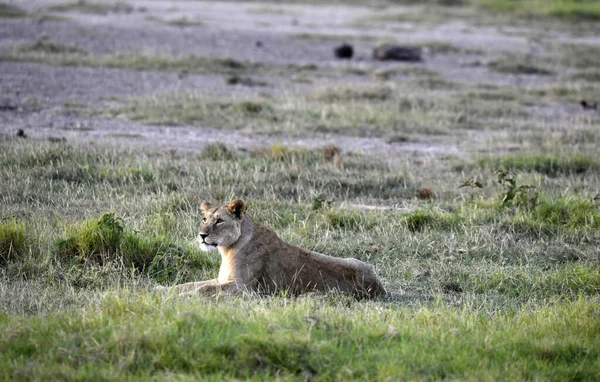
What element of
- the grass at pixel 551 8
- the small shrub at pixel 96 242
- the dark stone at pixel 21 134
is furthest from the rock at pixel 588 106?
the grass at pixel 551 8

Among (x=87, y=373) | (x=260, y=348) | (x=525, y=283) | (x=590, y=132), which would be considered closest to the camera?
(x=87, y=373)

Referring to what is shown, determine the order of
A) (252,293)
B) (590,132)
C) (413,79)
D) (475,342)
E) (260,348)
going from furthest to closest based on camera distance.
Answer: (413,79) < (590,132) < (252,293) < (475,342) < (260,348)

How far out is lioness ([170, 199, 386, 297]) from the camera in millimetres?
7305

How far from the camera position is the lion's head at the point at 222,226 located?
7281 millimetres

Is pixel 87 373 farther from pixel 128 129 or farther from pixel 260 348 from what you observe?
pixel 128 129

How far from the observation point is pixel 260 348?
567 centimetres

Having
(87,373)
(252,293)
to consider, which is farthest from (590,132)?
(87,373)

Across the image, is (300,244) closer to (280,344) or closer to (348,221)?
(348,221)

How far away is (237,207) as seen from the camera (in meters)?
7.33

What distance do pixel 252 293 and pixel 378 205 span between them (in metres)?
4.38

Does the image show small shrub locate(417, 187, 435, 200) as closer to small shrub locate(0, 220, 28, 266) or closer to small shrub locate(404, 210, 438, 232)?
small shrub locate(404, 210, 438, 232)

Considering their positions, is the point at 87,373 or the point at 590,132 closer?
the point at 87,373

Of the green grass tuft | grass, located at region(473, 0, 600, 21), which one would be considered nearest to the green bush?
the green grass tuft

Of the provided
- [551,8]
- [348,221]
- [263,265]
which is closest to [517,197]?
[348,221]
